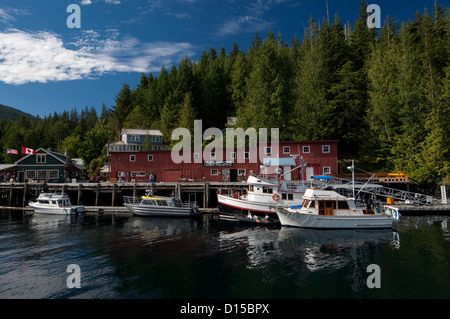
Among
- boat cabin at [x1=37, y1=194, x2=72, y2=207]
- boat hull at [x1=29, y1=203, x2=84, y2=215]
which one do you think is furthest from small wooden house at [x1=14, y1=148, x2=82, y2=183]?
boat hull at [x1=29, y1=203, x2=84, y2=215]

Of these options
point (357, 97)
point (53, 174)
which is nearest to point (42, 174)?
point (53, 174)

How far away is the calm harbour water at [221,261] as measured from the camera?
12.5 m

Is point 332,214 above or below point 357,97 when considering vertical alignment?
below

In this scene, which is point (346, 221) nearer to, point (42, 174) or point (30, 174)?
point (42, 174)

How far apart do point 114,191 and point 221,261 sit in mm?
26739

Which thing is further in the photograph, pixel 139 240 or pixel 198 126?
pixel 198 126

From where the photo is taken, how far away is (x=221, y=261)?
16.4 meters

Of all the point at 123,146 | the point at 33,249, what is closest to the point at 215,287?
the point at 33,249

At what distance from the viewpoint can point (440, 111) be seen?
3794cm

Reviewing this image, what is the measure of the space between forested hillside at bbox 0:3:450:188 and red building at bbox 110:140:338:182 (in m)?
6.31

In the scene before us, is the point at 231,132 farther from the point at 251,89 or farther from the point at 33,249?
the point at 33,249

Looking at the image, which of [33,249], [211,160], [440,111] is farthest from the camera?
[211,160]

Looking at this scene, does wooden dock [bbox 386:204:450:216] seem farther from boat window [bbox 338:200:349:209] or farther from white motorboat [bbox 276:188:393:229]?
boat window [bbox 338:200:349:209]
